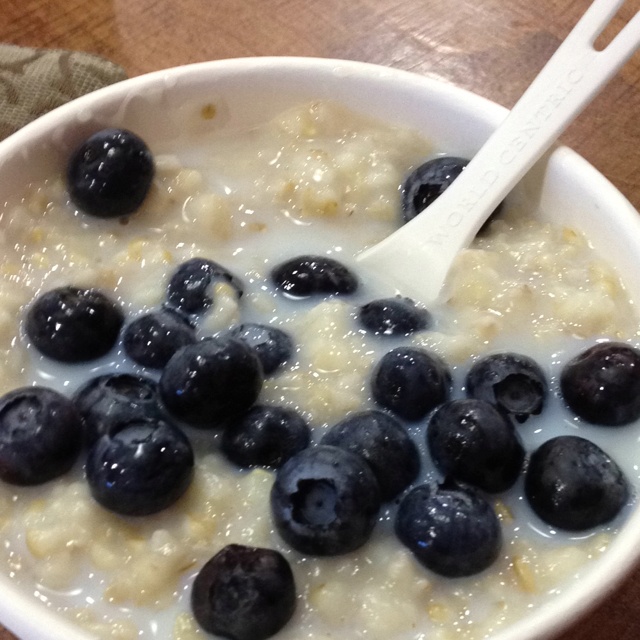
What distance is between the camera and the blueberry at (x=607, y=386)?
750mm

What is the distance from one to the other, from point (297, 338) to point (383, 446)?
0.19m

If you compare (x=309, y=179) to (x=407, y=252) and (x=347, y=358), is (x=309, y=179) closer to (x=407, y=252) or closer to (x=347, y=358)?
(x=407, y=252)

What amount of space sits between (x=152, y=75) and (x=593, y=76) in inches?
20.8

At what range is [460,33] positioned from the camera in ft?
4.33

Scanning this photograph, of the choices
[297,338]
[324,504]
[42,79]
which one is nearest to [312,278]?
[297,338]

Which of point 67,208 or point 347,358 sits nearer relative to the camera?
point 347,358

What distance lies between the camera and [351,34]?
4.32 feet

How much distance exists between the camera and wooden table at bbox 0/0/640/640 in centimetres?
125

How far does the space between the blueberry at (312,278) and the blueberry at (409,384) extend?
137mm

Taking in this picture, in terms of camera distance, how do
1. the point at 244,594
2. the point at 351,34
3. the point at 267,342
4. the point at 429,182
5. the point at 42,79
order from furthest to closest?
the point at 351,34, the point at 42,79, the point at 429,182, the point at 267,342, the point at 244,594

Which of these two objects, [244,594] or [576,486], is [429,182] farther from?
[244,594]

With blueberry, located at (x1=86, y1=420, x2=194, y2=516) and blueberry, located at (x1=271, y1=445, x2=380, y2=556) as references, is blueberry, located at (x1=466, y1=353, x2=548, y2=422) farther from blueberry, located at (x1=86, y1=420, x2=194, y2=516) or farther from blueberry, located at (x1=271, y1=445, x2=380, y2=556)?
blueberry, located at (x1=86, y1=420, x2=194, y2=516)

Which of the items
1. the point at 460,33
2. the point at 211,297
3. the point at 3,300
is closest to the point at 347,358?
the point at 211,297

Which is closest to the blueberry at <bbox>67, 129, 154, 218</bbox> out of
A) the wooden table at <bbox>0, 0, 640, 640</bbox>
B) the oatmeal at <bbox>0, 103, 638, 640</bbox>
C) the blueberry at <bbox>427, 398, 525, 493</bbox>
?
the oatmeal at <bbox>0, 103, 638, 640</bbox>
